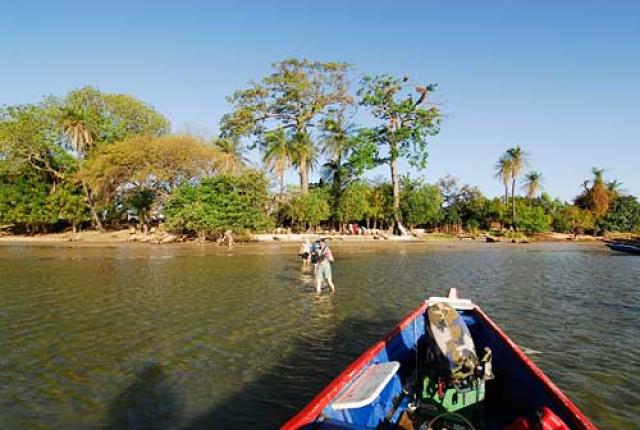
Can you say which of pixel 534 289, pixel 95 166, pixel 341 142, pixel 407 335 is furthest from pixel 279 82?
pixel 407 335

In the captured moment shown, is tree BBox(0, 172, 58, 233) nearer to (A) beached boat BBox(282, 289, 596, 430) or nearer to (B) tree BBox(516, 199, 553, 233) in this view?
(A) beached boat BBox(282, 289, 596, 430)

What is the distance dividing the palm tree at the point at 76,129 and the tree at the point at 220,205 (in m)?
16.4

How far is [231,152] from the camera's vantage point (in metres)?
57.1

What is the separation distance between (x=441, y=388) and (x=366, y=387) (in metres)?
1.51

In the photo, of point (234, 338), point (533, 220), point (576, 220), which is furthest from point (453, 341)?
point (576, 220)

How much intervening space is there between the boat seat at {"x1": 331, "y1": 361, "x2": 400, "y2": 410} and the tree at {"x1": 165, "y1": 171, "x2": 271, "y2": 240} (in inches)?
1530

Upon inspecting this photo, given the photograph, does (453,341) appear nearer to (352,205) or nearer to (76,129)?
(352,205)

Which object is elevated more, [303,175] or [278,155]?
[278,155]

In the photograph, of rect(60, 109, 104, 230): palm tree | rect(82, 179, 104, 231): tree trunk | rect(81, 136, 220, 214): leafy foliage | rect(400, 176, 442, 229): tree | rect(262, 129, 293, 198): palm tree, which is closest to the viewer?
rect(81, 136, 220, 214): leafy foliage

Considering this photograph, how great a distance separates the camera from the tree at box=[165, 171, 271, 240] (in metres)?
43.2

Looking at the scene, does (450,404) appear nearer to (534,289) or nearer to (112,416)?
(112,416)

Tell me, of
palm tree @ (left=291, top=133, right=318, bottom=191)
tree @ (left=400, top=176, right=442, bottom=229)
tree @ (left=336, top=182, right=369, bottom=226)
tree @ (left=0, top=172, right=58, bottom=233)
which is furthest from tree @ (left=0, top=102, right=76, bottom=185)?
tree @ (left=400, top=176, right=442, bottom=229)

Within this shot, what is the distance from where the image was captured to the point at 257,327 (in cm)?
1149

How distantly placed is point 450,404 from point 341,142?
178 ft
